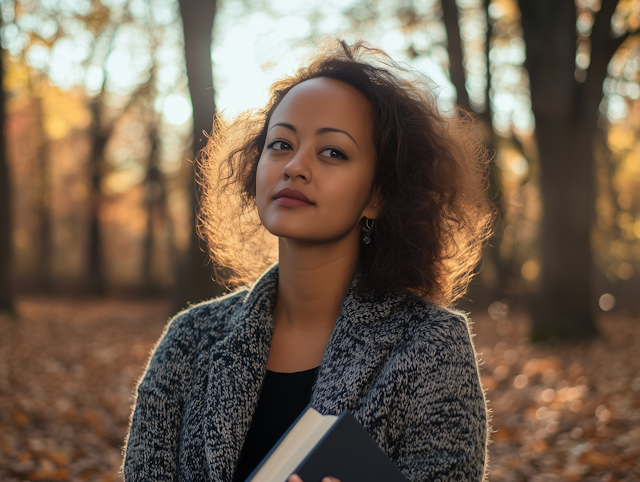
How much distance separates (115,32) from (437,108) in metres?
18.3

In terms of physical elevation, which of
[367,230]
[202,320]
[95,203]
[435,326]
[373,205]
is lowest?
[95,203]

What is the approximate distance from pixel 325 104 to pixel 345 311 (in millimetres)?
714

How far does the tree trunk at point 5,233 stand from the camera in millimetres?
9698

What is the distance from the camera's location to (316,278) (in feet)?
6.54

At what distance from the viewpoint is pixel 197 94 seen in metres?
6.71

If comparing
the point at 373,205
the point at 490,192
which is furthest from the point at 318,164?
the point at 490,192

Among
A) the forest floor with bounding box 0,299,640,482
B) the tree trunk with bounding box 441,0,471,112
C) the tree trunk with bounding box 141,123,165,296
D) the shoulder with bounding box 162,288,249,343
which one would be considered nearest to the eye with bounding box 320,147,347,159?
the shoulder with bounding box 162,288,249,343

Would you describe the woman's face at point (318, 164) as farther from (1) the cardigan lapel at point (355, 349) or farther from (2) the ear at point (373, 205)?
(1) the cardigan lapel at point (355, 349)

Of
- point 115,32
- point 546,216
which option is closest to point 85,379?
point 546,216

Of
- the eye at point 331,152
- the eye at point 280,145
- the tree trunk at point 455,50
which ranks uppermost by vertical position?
the tree trunk at point 455,50

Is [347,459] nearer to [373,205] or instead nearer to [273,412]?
[273,412]

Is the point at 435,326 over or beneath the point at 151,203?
over

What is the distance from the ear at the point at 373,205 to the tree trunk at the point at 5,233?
957 cm

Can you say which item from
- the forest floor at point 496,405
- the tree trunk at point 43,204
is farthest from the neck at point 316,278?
the tree trunk at point 43,204
